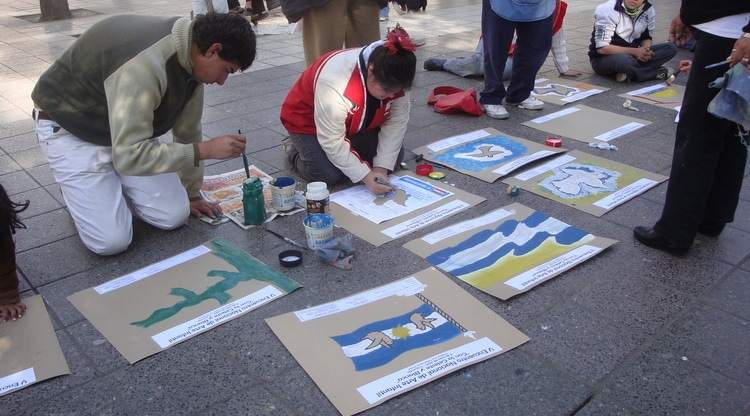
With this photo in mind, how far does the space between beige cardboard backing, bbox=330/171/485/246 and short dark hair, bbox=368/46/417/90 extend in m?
0.61

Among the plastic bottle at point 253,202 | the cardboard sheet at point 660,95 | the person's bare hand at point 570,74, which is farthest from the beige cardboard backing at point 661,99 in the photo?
the plastic bottle at point 253,202

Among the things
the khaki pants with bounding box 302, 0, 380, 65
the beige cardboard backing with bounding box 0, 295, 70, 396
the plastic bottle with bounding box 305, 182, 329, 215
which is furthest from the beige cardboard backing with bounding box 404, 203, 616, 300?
the khaki pants with bounding box 302, 0, 380, 65

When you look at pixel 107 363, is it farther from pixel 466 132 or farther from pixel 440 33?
pixel 440 33

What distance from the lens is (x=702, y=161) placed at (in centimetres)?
227

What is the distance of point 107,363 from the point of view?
1.93 meters

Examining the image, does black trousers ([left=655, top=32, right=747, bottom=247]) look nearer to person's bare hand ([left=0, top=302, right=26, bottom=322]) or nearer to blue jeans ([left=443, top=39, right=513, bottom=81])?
person's bare hand ([left=0, top=302, right=26, bottom=322])

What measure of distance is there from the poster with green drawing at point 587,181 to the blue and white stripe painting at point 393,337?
1192 millimetres

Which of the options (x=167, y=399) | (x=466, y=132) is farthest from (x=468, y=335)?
(x=466, y=132)

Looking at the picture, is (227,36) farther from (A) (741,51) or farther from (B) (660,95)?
(B) (660,95)

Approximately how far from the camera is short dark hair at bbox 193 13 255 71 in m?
2.17

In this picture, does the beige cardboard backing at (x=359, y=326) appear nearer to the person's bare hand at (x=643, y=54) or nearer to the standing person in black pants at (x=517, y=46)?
the standing person in black pants at (x=517, y=46)

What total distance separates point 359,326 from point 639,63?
13.4 ft

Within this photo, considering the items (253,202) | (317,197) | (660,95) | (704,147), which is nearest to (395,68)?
(317,197)

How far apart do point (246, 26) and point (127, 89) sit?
1.64 feet
